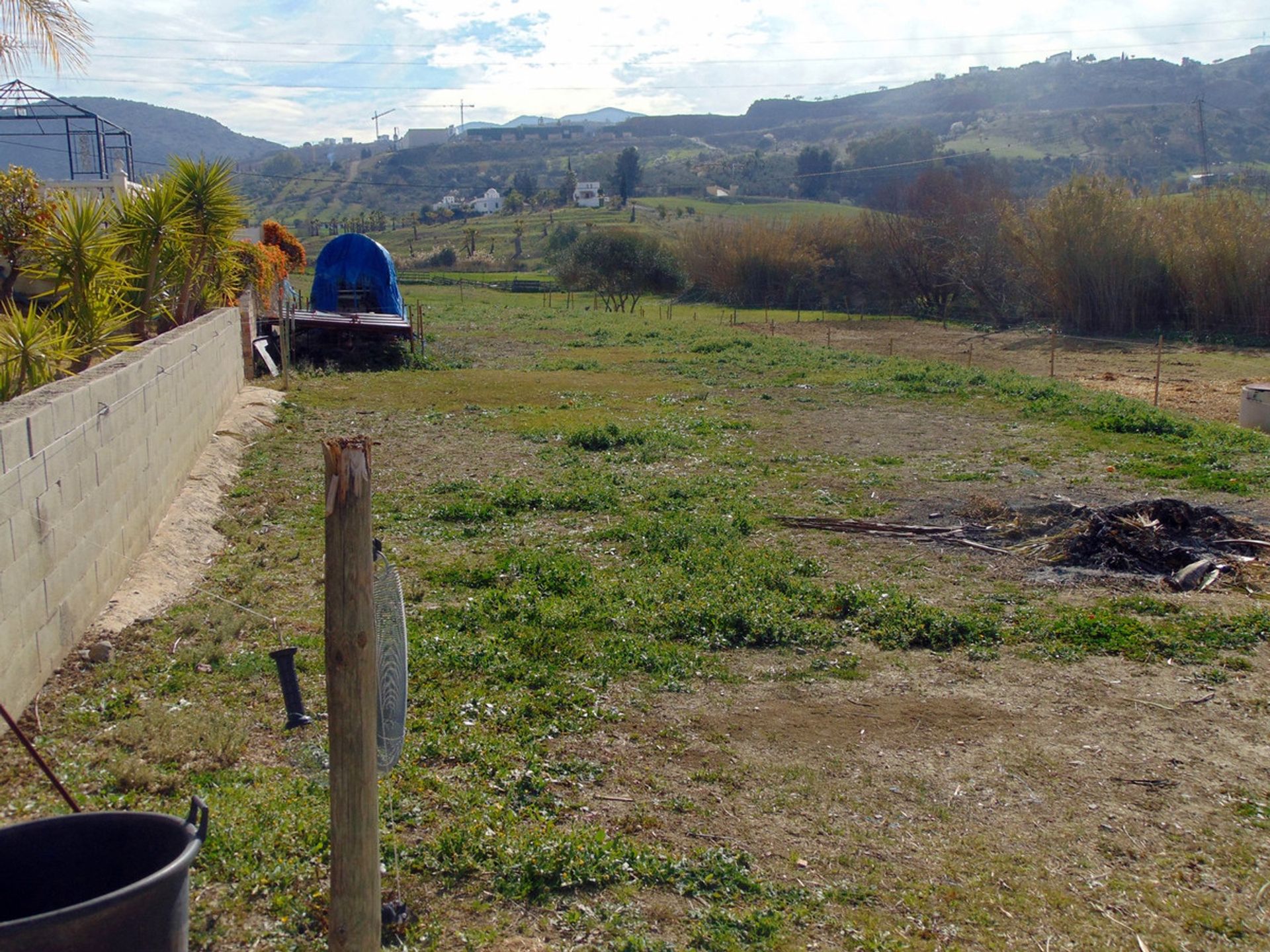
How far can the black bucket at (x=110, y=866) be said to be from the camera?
276cm

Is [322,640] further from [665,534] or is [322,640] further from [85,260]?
[85,260]

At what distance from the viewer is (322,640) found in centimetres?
671

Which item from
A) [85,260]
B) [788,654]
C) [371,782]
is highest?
[85,260]

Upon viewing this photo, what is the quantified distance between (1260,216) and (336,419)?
107 feet

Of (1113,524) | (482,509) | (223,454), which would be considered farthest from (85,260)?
(1113,524)

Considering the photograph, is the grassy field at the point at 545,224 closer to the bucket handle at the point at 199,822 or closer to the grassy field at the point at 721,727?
the grassy field at the point at 721,727

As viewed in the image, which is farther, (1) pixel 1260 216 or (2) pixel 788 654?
(1) pixel 1260 216

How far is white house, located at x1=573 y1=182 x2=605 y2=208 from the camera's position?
116438 millimetres

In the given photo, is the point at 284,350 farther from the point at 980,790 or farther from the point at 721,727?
the point at 980,790

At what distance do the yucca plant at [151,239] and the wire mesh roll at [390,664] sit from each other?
10.7 meters

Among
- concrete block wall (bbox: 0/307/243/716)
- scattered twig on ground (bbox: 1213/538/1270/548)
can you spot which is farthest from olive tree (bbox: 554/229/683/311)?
scattered twig on ground (bbox: 1213/538/1270/548)

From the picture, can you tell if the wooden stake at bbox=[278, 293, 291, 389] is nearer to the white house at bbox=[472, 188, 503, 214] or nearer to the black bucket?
the black bucket

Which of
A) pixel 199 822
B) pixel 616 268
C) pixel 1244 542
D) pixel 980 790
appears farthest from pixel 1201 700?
pixel 616 268

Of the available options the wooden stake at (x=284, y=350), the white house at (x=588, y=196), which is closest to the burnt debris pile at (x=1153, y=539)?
the wooden stake at (x=284, y=350)
